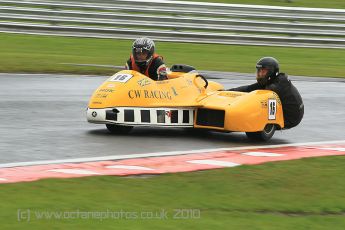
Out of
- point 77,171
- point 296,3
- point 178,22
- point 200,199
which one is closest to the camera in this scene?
point 200,199

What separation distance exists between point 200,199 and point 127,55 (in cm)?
1488

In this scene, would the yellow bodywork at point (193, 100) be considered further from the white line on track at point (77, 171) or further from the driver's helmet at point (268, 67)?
the white line on track at point (77, 171)

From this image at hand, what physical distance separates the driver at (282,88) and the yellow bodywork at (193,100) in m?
0.12

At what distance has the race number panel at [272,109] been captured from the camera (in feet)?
39.7

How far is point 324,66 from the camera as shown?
22625 mm

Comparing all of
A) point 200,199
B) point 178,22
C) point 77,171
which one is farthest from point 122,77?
point 178,22

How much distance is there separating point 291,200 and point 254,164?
181 centimetres

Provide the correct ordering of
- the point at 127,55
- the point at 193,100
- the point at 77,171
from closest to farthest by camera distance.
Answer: the point at 77,171 → the point at 193,100 → the point at 127,55

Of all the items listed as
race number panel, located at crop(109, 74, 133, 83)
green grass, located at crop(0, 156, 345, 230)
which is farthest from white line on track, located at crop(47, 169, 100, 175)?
race number panel, located at crop(109, 74, 133, 83)

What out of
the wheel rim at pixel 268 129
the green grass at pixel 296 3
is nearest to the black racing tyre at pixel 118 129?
the wheel rim at pixel 268 129

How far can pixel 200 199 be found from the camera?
27.1 feet

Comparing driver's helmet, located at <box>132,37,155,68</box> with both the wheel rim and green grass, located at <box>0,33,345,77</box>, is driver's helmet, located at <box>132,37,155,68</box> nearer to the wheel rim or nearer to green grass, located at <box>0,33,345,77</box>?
the wheel rim

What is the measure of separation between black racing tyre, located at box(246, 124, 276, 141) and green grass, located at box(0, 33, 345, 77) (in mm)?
7854

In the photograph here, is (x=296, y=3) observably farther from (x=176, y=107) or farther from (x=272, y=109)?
→ (x=176, y=107)
